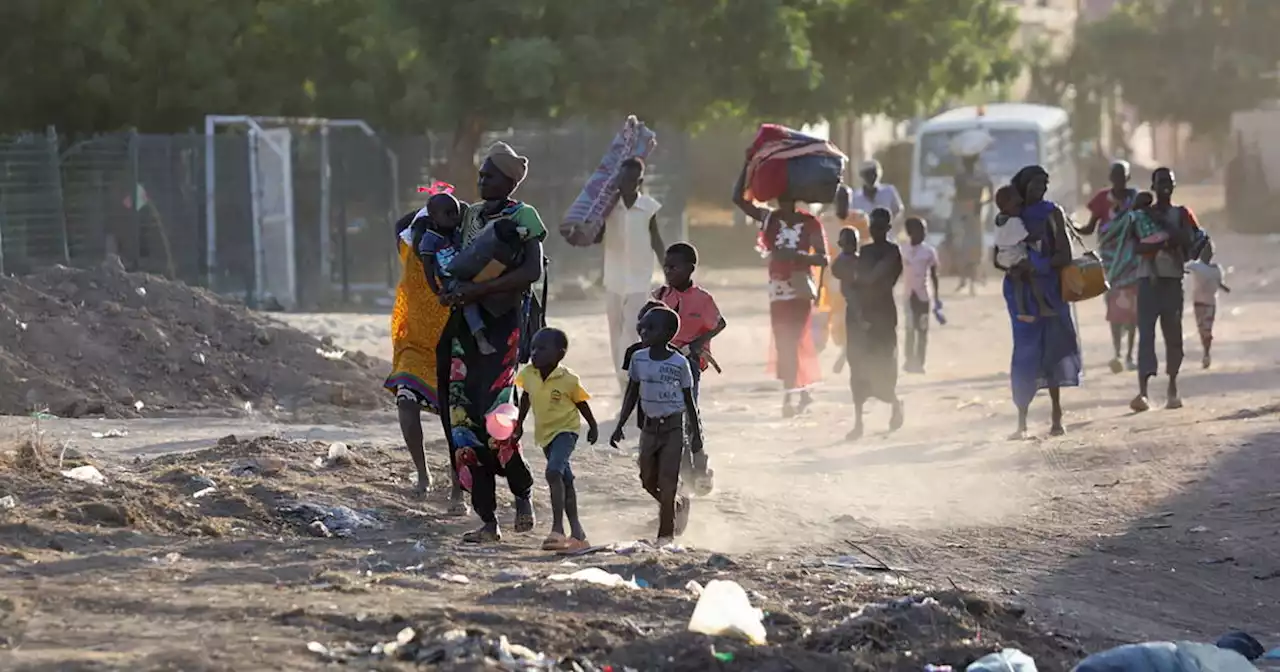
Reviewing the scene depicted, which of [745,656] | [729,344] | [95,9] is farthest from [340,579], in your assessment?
[95,9]

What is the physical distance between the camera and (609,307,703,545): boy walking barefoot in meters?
8.10

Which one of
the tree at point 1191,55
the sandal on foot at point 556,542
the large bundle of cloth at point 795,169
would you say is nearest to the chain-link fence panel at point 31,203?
the large bundle of cloth at point 795,169

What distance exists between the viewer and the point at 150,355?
13664mm

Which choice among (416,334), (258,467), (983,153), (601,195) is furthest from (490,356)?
(983,153)

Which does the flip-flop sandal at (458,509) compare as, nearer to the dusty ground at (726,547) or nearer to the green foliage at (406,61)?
the dusty ground at (726,547)

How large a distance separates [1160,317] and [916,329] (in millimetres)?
2960

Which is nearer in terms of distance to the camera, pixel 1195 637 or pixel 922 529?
pixel 1195 637

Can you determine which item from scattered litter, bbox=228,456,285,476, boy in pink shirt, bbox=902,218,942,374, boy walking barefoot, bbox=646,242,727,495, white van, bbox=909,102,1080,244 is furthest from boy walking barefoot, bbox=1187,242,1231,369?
white van, bbox=909,102,1080,244

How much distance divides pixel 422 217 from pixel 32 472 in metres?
2.07

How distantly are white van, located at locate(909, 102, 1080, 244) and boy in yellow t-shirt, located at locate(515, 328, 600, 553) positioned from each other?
22.6 metres

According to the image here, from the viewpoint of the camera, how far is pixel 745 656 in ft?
19.2

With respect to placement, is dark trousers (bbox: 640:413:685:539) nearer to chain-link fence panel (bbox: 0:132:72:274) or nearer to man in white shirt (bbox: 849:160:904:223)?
man in white shirt (bbox: 849:160:904:223)

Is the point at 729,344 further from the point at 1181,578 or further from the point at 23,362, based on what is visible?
the point at 1181,578

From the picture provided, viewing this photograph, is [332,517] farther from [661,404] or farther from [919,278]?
[919,278]
